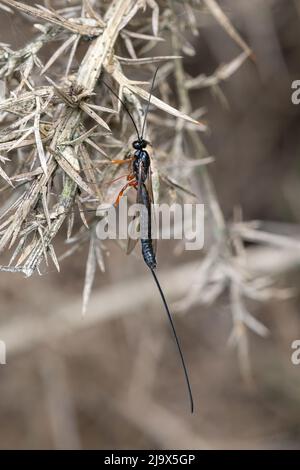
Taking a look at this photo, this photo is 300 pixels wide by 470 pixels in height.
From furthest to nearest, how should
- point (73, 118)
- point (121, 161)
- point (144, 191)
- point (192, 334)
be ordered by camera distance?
point (192, 334) → point (144, 191) → point (121, 161) → point (73, 118)

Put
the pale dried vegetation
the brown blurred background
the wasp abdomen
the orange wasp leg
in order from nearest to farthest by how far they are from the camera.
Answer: the pale dried vegetation < the orange wasp leg < the wasp abdomen < the brown blurred background

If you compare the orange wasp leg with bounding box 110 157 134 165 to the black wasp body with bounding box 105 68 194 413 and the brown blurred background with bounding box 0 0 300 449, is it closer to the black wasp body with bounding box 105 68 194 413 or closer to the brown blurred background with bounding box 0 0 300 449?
the black wasp body with bounding box 105 68 194 413

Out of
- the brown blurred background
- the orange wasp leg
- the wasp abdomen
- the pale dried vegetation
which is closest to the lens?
the pale dried vegetation

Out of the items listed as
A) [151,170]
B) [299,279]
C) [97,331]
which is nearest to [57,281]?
[97,331]

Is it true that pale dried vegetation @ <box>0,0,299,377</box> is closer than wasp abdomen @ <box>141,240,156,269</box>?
Yes

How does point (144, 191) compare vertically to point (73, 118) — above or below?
below

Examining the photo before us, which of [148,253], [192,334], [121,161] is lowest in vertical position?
[148,253]

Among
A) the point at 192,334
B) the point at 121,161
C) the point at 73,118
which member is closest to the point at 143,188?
the point at 121,161

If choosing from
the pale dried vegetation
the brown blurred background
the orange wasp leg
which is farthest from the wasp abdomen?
the brown blurred background

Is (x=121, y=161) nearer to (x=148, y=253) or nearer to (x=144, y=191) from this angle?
(x=144, y=191)
